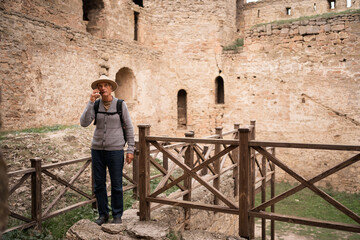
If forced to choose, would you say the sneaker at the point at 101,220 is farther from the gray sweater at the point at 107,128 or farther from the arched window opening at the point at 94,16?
the arched window opening at the point at 94,16

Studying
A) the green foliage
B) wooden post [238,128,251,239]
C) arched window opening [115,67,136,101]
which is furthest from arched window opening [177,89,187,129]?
wooden post [238,128,251,239]

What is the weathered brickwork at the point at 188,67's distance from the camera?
9.62 m

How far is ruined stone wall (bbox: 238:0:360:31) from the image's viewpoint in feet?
64.0

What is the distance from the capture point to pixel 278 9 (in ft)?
64.0

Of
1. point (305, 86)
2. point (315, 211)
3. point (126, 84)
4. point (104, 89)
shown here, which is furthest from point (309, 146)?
point (126, 84)

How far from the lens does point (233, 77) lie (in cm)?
1391

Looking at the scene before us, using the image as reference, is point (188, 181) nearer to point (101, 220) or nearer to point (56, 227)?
point (101, 220)

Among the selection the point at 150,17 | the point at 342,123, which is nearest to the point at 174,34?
the point at 150,17

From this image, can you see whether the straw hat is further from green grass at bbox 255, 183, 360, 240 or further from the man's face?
green grass at bbox 255, 183, 360, 240

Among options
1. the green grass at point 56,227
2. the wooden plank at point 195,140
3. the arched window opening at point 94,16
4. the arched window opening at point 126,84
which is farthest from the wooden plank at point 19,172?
the arched window opening at point 126,84

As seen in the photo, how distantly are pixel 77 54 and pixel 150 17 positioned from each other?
181 inches

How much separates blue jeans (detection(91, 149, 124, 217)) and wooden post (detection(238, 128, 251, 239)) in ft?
4.90

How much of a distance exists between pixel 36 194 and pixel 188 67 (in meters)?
10.9

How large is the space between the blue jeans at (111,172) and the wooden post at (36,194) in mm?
710
